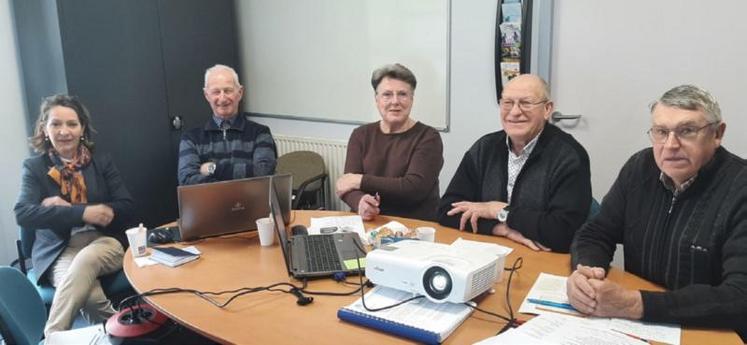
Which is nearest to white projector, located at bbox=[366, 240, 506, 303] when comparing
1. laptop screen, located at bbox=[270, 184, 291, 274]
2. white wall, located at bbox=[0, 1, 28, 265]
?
laptop screen, located at bbox=[270, 184, 291, 274]

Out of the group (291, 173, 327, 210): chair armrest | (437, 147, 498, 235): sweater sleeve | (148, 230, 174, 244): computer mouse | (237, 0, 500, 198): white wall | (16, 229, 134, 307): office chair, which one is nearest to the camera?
(148, 230, 174, 244): computer mouse

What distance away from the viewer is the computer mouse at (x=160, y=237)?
2.04 meters

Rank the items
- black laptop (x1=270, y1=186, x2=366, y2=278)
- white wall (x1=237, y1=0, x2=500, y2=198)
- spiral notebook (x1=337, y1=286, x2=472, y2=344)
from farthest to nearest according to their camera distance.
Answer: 1. white wall (x1=237, y1=0, x2=500, y2=198)
2. black laptop (x1=270, y1=186, x2=366, y2=278)
3. spiral notebook (x1=337, y1=286, x2=472, y2=344)

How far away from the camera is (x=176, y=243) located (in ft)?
6.66

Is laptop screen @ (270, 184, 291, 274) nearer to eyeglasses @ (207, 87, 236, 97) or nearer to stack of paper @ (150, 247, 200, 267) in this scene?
stack of paper @ (150, 247, 200, 267)

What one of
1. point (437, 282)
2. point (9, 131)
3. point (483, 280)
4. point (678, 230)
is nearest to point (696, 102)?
point (678, 230)

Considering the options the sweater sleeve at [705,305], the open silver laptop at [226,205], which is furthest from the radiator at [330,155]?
the sweater sleeve at [705,305]

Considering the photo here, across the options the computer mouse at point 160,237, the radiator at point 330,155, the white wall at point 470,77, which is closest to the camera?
the computer mouse at point 160,237

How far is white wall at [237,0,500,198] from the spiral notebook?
1.97m

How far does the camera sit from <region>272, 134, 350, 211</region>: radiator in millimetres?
3867

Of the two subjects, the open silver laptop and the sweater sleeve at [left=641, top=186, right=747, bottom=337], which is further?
the open silver laptop

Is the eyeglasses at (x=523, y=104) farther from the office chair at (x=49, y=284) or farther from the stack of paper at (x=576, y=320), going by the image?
the office chair at (x=49, y=284)

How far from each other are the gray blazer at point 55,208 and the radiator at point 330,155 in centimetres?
149

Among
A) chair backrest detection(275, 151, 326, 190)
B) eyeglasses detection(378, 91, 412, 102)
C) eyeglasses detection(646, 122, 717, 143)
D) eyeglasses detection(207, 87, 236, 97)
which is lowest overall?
chair backrest detection(275, 151, 326, 190)
